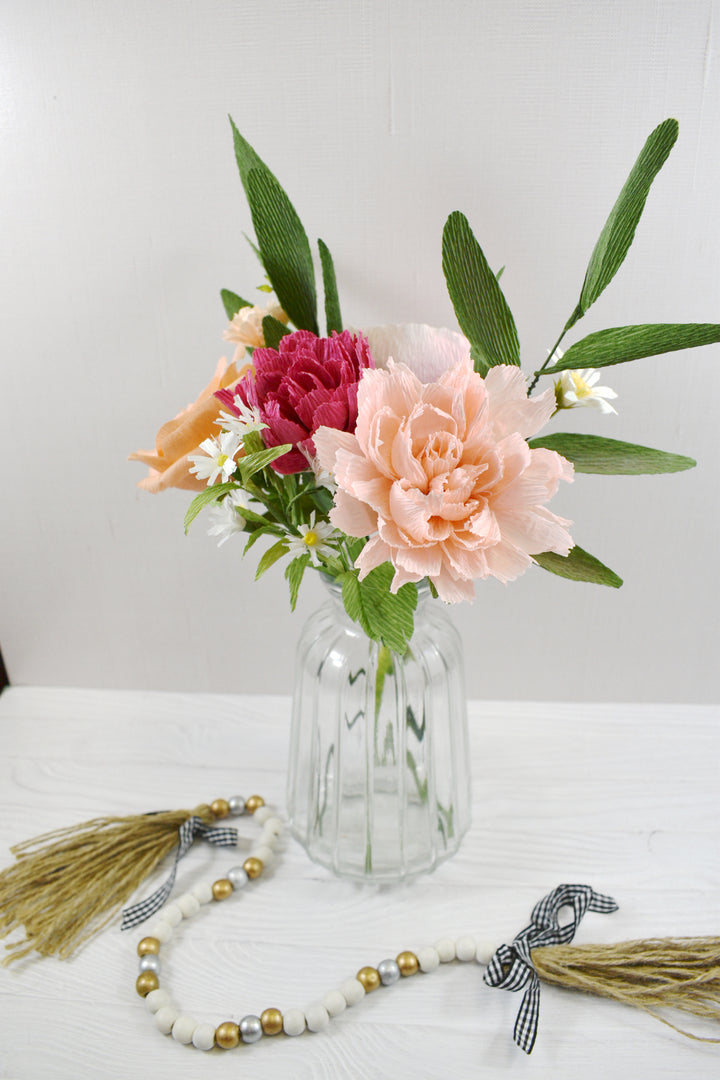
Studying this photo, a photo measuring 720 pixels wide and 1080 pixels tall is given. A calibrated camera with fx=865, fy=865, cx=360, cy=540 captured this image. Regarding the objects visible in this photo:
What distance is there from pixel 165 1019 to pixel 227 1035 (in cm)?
5

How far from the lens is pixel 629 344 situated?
0.59 m

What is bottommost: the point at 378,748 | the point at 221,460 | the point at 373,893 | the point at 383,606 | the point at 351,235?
the point at 373,893

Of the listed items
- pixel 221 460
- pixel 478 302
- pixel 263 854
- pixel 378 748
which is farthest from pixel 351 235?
pixel 263 854

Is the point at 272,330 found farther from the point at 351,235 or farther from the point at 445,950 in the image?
the point at 445,950

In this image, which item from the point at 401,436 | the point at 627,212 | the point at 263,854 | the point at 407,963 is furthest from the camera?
the point at 263,854

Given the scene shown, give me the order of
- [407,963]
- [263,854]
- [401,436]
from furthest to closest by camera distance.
A: [263,854]
[407,963]
[401,436]

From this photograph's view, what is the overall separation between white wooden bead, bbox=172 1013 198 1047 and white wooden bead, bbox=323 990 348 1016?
0.32 feet

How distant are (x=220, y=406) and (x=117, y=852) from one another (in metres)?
0.44

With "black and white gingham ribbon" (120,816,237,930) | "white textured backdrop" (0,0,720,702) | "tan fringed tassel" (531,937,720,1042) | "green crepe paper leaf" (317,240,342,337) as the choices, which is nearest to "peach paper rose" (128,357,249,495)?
"green crepe paper leaf" (317,240,342,337)

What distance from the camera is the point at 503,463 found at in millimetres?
480

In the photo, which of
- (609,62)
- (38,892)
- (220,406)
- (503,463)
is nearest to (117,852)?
(38,892)

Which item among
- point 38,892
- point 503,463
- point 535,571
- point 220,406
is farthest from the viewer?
point 535,571

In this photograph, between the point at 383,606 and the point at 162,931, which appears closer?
the point at 383,606

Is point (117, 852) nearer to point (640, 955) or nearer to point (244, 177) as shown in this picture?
point (640, 955)
